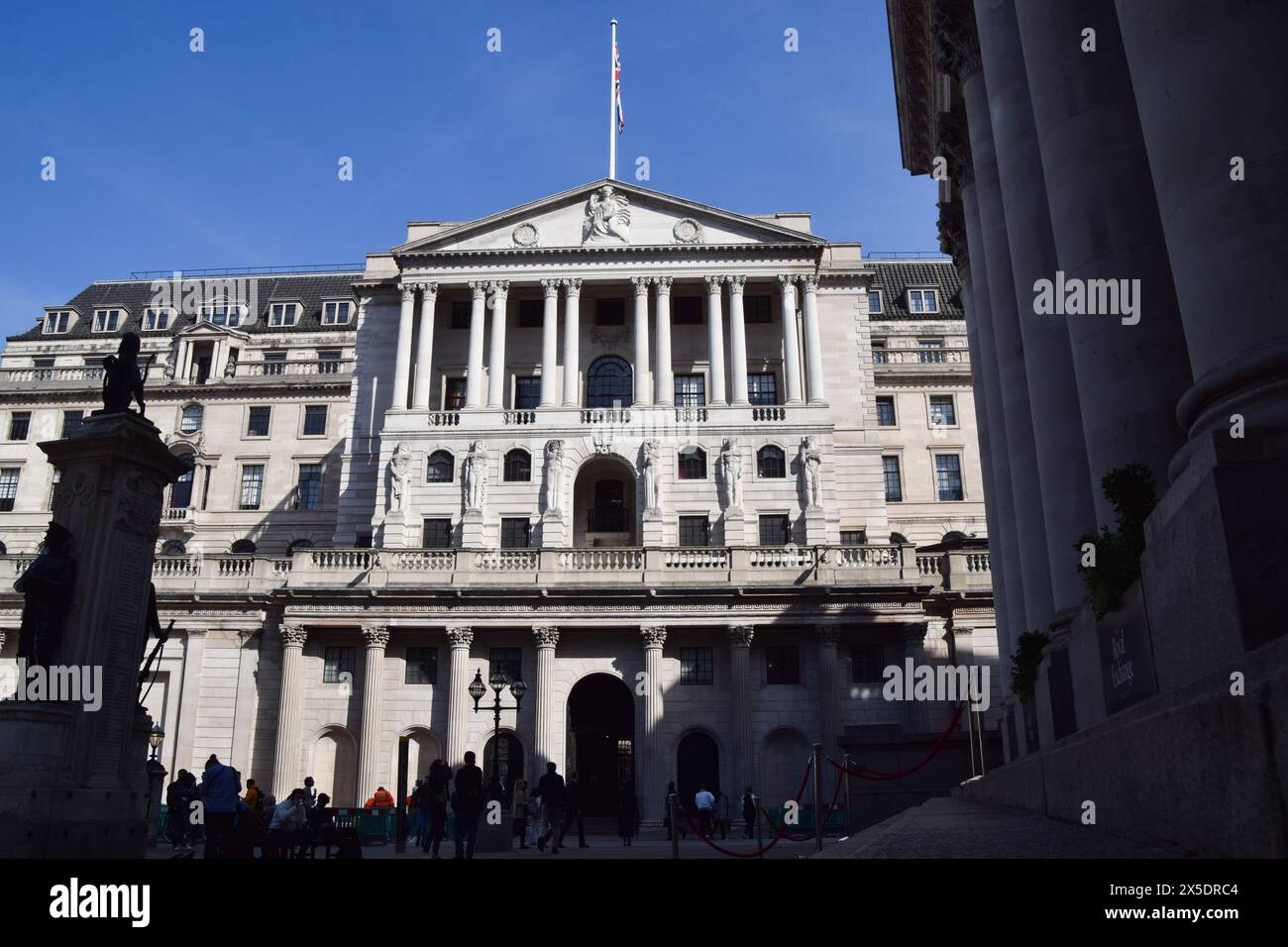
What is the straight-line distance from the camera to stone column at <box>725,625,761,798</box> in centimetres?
4128

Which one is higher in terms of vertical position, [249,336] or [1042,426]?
[249,336]

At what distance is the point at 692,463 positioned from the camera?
50469 mm

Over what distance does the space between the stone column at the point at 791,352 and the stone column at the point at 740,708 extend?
1423 cm

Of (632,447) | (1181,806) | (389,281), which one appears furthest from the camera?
(389,281)

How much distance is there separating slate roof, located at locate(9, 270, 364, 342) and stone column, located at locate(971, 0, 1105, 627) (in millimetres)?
65507

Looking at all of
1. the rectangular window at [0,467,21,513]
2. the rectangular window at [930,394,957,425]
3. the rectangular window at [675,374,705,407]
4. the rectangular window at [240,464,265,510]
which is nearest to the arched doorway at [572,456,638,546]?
the rectangular window at [675,374,705,407]

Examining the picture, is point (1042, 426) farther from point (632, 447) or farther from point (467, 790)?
point (632, 447)

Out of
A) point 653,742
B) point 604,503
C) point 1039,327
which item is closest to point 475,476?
point 604,503

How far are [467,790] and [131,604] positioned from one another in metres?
8.30

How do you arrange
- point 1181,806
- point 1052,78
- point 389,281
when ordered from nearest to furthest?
1. point 1181,806
2. point 1052,78
3. point 389,281

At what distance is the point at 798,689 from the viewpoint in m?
43.1

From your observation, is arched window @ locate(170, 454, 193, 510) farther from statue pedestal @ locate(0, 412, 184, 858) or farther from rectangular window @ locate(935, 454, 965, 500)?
statue pedestal @ locate(0, 412, 184, 858)

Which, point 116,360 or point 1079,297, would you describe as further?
point 116,360
